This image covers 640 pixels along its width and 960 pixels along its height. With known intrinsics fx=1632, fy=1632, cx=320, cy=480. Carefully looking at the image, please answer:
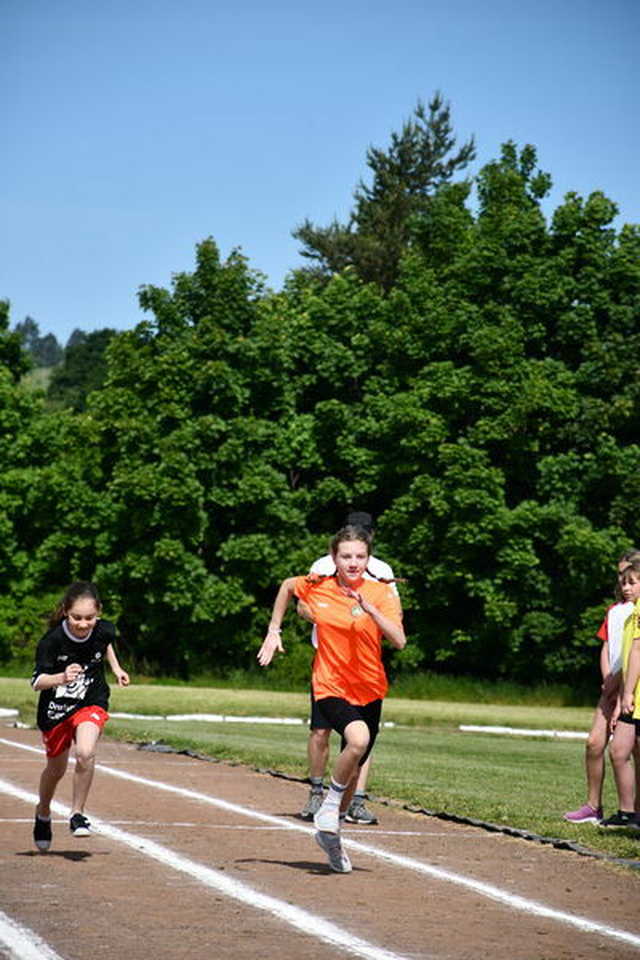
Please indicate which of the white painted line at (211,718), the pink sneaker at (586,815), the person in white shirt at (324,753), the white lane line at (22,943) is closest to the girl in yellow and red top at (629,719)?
the pink sneaker at (586,815)

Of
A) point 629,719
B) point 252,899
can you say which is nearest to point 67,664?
point 252,899

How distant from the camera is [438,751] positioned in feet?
75.6

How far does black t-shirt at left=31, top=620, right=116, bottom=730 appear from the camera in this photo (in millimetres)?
10273

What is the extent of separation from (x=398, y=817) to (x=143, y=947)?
19.5 feet

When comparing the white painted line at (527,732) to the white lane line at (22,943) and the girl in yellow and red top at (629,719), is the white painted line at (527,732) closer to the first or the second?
the girl in yellow and red top at (629,719)

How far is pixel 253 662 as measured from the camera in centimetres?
5047

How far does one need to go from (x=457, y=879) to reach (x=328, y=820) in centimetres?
83

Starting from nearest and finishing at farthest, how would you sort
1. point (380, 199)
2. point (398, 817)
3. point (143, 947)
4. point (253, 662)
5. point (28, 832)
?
point (143, 947) → point (28, 832) → point (398, 817) → point (253, 662) → point (380, 199)

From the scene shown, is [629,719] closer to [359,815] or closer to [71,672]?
[359,815]

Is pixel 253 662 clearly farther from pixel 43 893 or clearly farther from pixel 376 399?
pixel 43 893

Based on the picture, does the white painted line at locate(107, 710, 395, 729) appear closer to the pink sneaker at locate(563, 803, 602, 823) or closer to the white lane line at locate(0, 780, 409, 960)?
the pink sneaker at locate(563, 803, 602, 823)

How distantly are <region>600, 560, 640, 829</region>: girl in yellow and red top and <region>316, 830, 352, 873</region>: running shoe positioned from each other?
3119mm

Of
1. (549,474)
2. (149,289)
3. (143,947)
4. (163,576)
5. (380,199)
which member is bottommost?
(143,947)

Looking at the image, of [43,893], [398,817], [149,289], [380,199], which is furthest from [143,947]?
[380,199]
